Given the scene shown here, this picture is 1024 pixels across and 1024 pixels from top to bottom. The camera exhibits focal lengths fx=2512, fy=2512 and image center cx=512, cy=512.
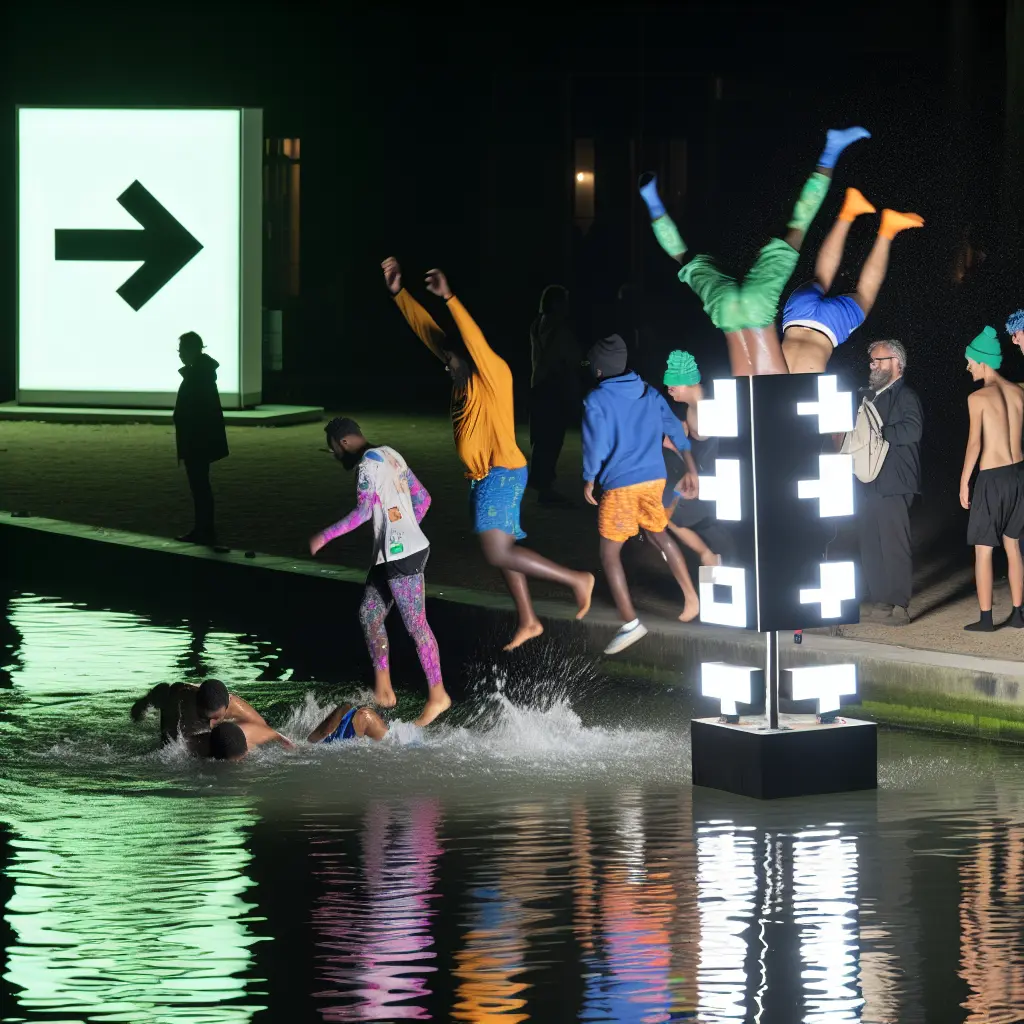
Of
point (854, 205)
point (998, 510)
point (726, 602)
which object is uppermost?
point (854, 205)

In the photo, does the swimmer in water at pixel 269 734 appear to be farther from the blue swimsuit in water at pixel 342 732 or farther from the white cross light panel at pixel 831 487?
the white cross light panel at pixel 831 487

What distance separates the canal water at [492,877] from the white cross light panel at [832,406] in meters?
1.44

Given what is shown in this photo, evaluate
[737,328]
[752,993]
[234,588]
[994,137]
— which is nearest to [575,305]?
[994,137]

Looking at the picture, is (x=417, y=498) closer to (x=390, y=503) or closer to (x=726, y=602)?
(x=390, y=503)

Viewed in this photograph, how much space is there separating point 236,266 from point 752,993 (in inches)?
913

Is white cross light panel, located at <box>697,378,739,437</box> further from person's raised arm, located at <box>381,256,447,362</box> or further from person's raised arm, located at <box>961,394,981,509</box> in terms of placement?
person's raised arm, located at <box>961,394,981,509</box>

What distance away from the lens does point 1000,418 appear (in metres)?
12.7

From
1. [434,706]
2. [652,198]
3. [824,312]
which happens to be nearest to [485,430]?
[652,198]

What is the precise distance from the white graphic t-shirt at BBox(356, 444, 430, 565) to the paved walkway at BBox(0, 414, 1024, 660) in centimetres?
271

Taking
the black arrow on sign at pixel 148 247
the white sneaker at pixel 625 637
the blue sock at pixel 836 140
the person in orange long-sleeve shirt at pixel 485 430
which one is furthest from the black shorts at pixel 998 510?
the black arrow on sign at pixel 148 247

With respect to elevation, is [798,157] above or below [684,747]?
above

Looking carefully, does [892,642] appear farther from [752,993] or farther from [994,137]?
[994,137]

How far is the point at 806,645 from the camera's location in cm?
1213

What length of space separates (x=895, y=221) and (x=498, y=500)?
2460 millimetres
